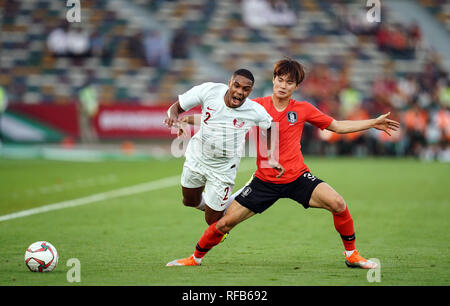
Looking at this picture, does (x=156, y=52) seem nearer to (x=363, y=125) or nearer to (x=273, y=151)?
(x=363, y=125)

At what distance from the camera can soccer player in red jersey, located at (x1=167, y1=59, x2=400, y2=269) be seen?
7793 mm

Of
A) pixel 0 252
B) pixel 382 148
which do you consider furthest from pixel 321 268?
pixel 382 148

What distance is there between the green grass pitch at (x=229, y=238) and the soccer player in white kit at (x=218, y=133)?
0.78 meters

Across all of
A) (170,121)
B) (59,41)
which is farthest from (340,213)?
(59,41)

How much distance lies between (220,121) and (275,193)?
96 centimetres

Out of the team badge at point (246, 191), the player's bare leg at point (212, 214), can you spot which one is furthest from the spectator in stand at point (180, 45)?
the team badge at point (246, 191)

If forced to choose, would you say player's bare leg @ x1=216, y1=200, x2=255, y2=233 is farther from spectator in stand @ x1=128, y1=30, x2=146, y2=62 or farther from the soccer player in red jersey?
spectator in stand @ x1=128, y1=30, x2=146, y2=62

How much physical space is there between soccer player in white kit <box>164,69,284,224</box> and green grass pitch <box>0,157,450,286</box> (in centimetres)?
78

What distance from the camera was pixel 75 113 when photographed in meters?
29.3

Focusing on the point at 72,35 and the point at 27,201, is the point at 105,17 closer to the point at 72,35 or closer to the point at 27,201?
the point at 72,35

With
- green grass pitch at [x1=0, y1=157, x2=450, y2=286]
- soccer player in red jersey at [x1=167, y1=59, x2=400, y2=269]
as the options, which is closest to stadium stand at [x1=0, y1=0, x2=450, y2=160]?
green grass pitch at [x1=0, y1=157, x2=450, y2=286]

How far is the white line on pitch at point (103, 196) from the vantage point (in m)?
12.4

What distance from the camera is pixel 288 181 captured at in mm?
7832

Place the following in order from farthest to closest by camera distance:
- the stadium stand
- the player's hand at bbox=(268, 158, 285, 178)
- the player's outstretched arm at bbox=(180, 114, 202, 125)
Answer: the stadium stand, the player's outstretched arm at bbox=(180, 114, 202, 125), the player's hand at bbox=(268, 158, 285, 178)
